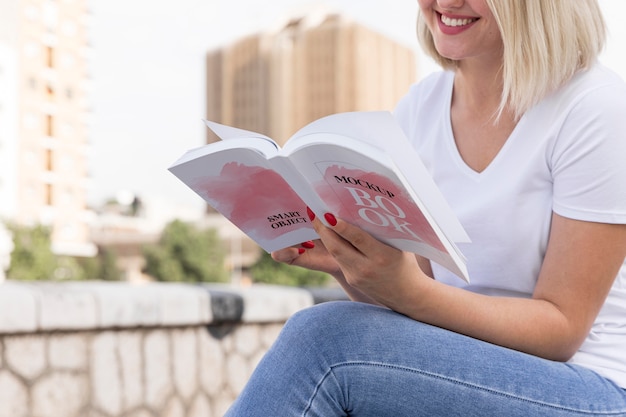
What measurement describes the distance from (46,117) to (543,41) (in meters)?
36.0

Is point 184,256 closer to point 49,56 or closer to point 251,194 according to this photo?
point 49,56

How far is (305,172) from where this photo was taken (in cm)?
93

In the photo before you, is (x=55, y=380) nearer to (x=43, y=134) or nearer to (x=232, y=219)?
(x=232, y=219)

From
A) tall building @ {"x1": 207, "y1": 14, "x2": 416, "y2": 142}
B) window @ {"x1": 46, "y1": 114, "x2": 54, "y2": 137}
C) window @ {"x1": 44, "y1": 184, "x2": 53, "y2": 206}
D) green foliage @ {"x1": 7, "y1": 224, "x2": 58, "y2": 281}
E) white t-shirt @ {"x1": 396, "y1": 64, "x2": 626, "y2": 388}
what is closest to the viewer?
white t-shirt @ {"x1": 396, "y1": 64, "x2": 626, "y2": 388}

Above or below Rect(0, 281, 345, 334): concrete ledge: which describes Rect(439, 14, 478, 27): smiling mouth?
above

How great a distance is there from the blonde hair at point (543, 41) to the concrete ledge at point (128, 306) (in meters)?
1.38

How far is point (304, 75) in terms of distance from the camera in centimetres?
4966

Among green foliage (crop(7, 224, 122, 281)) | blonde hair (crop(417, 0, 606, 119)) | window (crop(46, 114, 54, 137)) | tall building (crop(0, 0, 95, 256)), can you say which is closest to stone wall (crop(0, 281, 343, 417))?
blonde hair (crop(417, 0, 606, 119))

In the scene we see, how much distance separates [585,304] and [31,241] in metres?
25.2

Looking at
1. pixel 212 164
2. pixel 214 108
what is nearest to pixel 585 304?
pixel 212 164

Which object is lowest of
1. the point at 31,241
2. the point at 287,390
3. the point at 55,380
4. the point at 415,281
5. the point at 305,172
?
the point at 31,241

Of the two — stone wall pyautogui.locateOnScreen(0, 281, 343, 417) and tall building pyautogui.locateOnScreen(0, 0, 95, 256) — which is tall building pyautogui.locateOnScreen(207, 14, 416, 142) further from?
stone wall pyautogui.locateOnScreen(0, 281, 343, 417)

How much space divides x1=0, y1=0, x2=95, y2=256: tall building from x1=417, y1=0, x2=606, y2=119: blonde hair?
109ft

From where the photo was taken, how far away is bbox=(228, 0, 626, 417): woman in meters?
0.96
